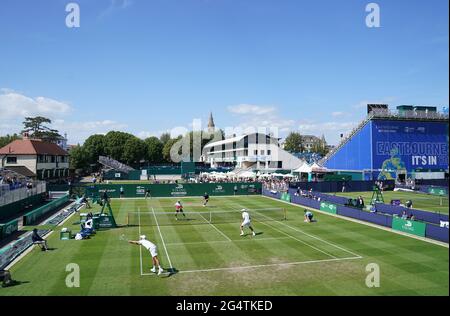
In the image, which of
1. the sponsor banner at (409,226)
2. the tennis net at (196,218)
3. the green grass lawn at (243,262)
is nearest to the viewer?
the green grass lawn at (243,262)

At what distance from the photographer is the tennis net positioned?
98.1 feet

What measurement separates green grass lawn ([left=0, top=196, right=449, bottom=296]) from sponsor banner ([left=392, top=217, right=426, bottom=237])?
1.25 meters

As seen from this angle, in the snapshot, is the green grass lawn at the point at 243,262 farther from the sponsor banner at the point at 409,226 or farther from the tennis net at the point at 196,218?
the tennis net at the point at 196,218

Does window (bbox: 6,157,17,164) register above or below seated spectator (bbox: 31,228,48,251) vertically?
above

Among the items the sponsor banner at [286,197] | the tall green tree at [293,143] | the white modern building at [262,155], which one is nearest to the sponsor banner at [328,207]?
the sponsor banner at [286,197]

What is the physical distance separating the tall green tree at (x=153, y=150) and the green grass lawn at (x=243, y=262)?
9880 centimetres

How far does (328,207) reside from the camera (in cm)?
3541

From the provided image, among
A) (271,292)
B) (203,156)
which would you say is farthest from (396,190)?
(203,156)

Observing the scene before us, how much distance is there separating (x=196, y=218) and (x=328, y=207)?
13.1 metres

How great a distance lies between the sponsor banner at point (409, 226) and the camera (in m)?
24.4

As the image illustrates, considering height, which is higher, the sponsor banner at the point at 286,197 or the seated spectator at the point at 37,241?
the sponsor banner at the point at 286,197

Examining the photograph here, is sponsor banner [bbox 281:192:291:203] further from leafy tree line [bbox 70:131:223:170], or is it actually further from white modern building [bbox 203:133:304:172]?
leafy tree line [bbox 70:131:223:170]

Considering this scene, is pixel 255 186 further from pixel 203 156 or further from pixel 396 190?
pixel 203 156

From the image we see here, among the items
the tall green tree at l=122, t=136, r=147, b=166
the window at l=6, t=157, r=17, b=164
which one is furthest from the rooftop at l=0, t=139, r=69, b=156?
the tall green tree at l=122, t=136, r=147, b=166
